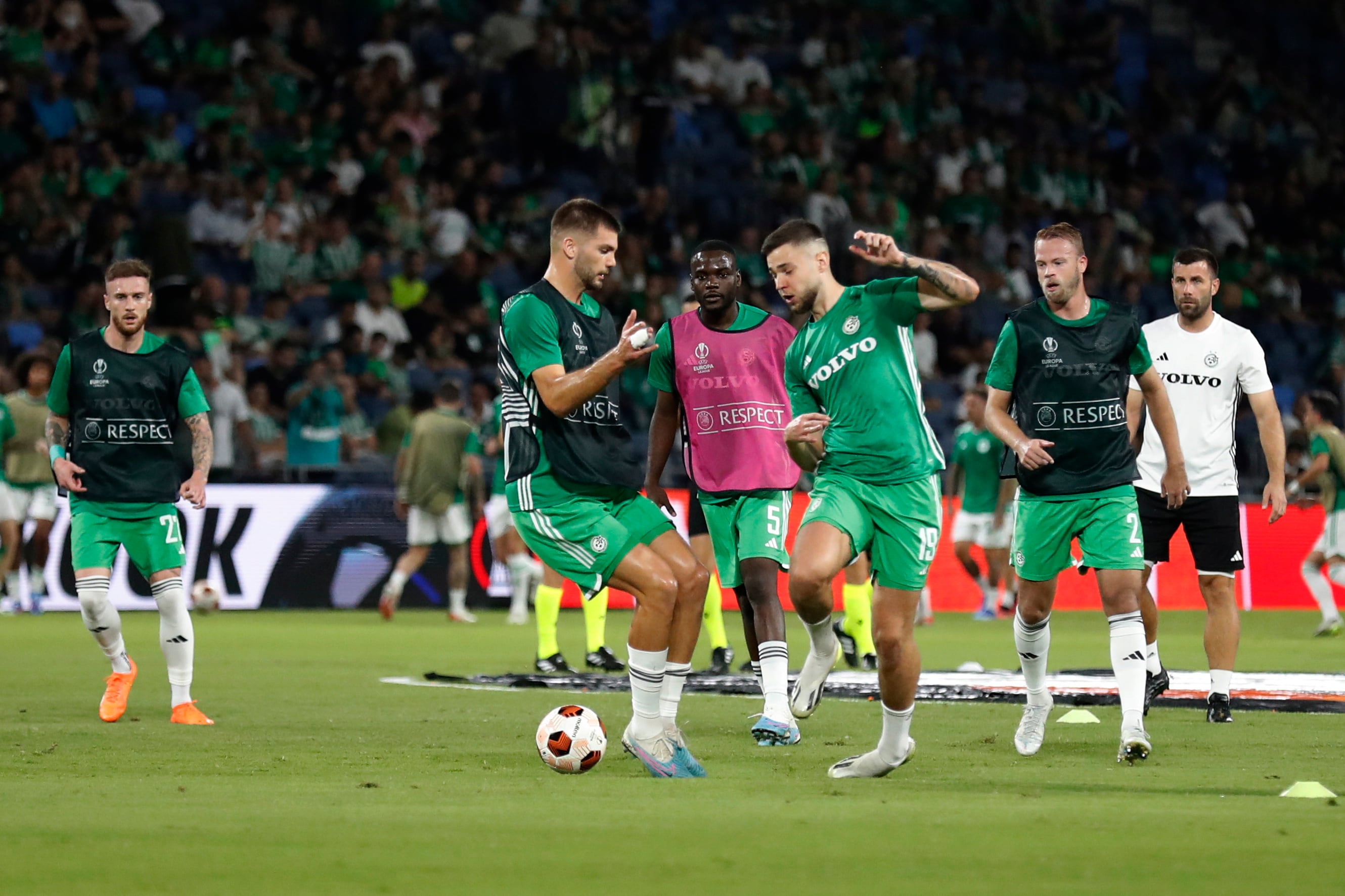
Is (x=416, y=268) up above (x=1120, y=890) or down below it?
above

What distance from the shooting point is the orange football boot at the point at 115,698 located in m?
10.2

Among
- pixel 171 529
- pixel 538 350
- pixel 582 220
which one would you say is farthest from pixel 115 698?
pixel 582 220

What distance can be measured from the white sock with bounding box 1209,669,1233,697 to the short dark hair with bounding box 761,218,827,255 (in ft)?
12.3

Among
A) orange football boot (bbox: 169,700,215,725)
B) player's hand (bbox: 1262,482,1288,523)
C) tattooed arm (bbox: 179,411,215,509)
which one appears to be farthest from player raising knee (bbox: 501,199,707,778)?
player's hand (bbox: 1262,482,1288,523)

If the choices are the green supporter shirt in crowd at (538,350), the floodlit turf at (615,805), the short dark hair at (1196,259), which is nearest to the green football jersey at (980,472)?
the floodlit turf at (615,805)

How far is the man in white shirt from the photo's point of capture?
34.2 feet

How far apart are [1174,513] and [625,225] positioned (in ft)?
50.9

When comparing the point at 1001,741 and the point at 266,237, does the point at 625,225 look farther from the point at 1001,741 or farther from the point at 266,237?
the point at 1001,741

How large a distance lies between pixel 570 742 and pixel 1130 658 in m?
2.75

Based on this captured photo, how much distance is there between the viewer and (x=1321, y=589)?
18.2 metres

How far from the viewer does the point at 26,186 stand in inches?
855

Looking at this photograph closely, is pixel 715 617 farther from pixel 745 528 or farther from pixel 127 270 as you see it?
pixel 127 270

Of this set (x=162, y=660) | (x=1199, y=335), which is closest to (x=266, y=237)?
(x=162, y=660)

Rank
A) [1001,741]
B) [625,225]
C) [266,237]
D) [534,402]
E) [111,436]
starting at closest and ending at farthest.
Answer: [534,402]
[1001,741]
[111,436]
[266,237]
[625,225]
